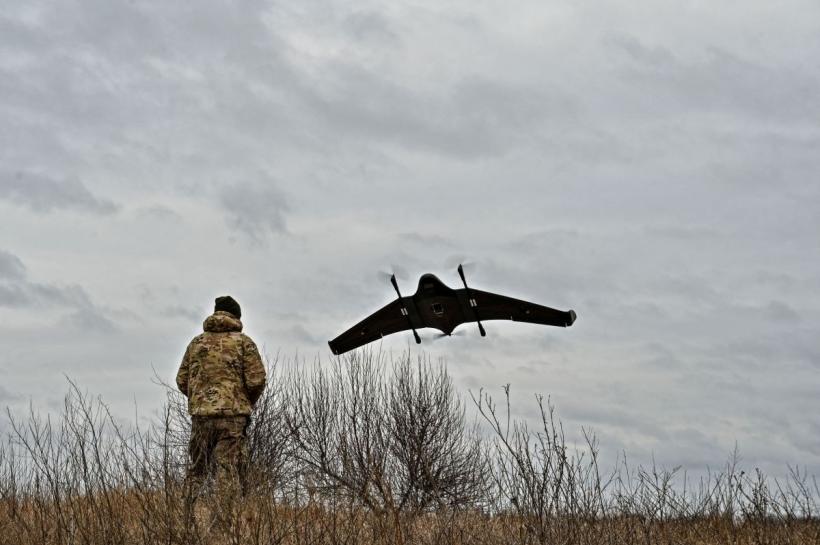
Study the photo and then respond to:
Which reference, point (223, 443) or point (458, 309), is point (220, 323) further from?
point (458, 309)

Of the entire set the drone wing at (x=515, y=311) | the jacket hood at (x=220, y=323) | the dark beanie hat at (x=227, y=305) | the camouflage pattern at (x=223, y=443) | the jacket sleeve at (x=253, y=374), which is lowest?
the camouflage pattern at (x=223, y=443)

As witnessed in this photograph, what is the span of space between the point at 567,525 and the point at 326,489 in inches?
108

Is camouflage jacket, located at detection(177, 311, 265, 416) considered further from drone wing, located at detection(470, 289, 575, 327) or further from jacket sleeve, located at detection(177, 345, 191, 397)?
drone wing, located at detection(470, 289, 575, 327)

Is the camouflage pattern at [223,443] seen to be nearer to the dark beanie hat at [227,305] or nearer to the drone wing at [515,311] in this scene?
the dark beanie hat at [227,305]

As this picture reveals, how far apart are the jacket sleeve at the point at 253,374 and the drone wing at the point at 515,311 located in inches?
431

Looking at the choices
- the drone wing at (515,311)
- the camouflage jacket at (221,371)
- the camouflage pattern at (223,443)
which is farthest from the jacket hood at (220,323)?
the drone wing at (515,311)

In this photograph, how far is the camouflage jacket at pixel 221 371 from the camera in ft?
36.5

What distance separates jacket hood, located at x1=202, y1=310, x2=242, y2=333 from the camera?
11539 millimetres

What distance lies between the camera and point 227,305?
11930 millimetres

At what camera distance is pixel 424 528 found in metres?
10.4

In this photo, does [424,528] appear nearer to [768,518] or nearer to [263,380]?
[263,380]

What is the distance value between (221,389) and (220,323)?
0.98 metres

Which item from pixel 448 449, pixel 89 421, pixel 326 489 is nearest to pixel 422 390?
pixel 448 449

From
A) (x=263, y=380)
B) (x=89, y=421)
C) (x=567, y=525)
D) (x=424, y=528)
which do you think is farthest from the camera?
(x=263, y=380)
